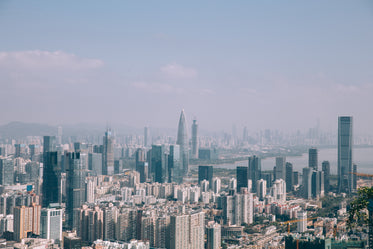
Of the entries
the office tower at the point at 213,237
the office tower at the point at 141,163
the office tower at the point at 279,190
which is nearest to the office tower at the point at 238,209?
the office tower at the point at 213,237

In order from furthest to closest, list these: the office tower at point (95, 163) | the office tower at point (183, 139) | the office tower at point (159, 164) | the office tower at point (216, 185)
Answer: the office tower at point (183, 139) < the office tower at point (159, 164) < the office tower at point (95, 163) < the office tower at point (216, 185)

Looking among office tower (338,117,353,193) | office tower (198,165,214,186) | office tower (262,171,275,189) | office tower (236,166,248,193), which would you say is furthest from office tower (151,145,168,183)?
office tower (338,117,353,193)

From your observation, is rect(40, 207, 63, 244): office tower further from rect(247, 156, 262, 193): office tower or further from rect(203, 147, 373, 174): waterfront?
rect(247, 156, 262, 193): office tower

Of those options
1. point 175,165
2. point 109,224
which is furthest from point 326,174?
point 109,224

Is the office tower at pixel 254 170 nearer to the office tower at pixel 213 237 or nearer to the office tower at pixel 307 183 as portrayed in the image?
the office tower at pixel 307 183

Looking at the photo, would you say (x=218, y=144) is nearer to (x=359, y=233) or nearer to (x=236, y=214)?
(x=236, y=214)

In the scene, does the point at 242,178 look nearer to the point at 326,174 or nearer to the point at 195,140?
the point at 326,174

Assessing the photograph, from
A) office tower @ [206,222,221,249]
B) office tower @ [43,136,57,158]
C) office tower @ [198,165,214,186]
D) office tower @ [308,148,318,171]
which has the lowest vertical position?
office tower @ [206,222,221,249]

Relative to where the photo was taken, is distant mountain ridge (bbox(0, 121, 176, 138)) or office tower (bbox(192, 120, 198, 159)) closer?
distant mountain ridge (bbox(0, 121, 176, 138))
